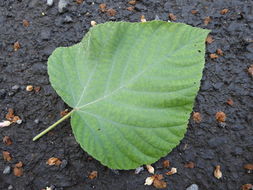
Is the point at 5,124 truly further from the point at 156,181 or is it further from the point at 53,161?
the point at 156,181

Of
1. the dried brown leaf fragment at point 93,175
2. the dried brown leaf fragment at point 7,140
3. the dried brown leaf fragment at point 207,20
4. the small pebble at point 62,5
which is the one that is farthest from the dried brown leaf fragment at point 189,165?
the small pebble at point 62,5

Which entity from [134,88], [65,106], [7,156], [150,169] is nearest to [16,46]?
[65,106]

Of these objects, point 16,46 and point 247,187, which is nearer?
point 247,187

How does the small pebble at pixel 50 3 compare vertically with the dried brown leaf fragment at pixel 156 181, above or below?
above

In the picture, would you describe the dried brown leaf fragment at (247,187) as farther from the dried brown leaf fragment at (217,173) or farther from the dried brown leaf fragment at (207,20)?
the dried brown leaf fragment at (207,20)

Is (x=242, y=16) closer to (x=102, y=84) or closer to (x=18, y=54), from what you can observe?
(x=102, y=84)

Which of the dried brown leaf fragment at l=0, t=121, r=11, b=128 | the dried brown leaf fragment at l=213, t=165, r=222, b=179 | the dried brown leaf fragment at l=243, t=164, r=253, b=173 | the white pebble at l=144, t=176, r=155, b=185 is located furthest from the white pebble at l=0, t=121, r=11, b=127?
the dried brown leaf fragment at l=243, t=164, r=253, b=173

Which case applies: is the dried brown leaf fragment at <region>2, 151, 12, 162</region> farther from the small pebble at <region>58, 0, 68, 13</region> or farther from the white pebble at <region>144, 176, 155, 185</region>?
the small pebble at <region>58, 0, 68, 13</region>
